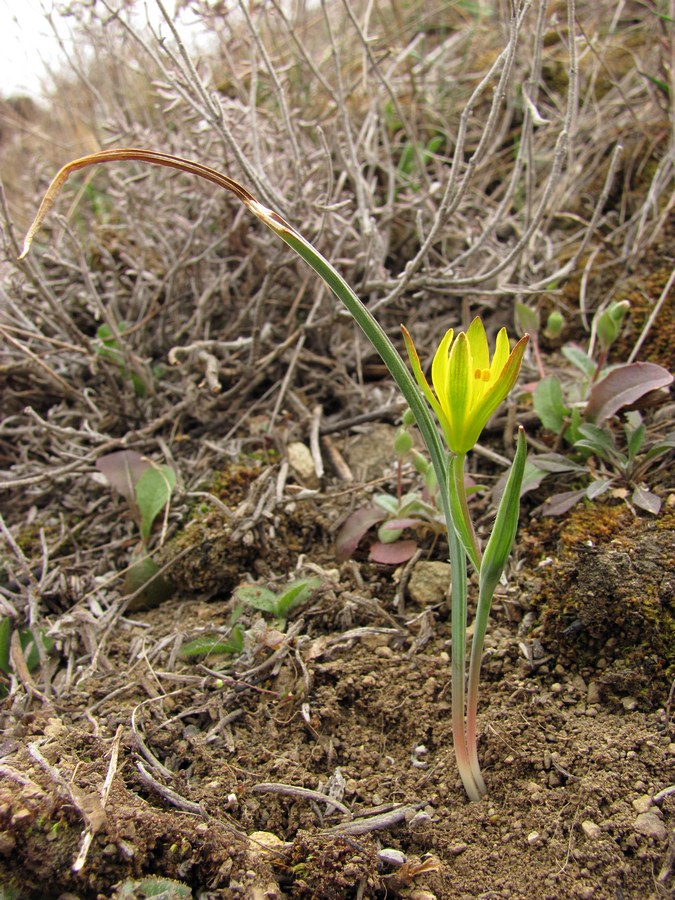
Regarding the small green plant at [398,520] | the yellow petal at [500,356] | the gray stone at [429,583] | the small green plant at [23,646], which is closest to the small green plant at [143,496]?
the small green plant at [23,646]

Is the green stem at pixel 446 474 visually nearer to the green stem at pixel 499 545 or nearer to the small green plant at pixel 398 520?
the green stem at pixel 499 545

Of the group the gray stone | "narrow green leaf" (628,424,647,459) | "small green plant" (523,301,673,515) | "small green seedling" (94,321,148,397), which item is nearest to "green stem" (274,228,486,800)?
the gray stone

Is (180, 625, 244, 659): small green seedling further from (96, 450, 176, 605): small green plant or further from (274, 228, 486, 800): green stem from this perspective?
(274, 228, 486, 800): green stem

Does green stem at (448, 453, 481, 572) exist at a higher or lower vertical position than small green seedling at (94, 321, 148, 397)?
lower

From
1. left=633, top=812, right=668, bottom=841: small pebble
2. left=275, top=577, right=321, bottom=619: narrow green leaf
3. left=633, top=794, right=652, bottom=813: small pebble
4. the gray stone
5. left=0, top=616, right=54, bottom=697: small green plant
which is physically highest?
left=0, top=616, right=54, bottom=697: small green plant

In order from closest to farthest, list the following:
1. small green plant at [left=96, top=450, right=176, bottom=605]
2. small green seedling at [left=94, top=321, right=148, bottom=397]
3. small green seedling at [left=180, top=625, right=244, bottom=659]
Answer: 1. small green seedling at [left=180, top=625, right=244, bottom=659]
2. small green plant at [left=96, top=450, right=176, bottom=605]
3. small green seedling at [left=94, top=321, right=148, bottom=397]

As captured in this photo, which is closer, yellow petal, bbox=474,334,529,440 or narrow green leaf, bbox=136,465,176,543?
yellow petal, bbox=474,334,529,440

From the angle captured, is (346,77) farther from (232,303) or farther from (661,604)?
(661,604)

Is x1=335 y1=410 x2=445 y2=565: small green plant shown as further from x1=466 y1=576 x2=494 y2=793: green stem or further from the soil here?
x1=466 y1=576 x2=494 y2=793: green stem

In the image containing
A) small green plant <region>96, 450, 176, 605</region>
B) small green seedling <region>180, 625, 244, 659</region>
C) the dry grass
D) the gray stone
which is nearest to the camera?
small green seedling <region>180, 625, 244, 659</region>
